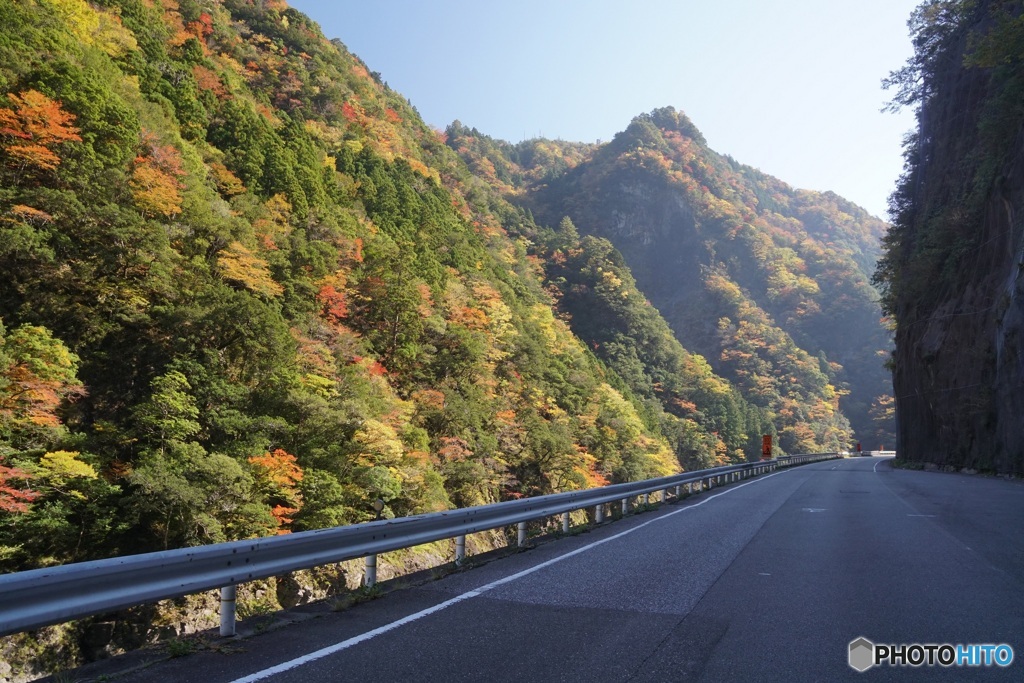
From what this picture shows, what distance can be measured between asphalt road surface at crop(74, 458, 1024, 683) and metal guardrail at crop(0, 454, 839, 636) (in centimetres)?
46

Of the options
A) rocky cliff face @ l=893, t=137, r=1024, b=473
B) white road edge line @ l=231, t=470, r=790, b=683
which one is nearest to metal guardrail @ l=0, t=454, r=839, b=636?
white road edge line @ l=231, t=470, r=790, b=683

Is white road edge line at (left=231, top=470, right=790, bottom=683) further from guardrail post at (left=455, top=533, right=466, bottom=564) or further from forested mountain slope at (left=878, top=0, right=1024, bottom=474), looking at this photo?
forested mountain slope at (left=878, top=0, right=1024, bottom=474)

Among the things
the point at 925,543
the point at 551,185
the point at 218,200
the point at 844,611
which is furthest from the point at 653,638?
the point at 551,185

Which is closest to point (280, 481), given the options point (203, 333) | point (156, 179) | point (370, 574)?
point (203, 333)

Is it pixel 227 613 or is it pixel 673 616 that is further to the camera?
pixel 673 616

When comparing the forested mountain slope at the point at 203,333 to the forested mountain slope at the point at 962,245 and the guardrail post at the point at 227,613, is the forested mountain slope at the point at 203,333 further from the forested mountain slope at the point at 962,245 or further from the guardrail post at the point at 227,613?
the forested mountain slope at the point at 962,245

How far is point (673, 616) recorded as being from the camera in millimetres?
4875

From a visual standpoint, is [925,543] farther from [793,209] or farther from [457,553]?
[793,209]

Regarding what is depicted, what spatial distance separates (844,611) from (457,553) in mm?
4348

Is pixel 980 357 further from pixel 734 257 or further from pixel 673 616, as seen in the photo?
pixel 734 257

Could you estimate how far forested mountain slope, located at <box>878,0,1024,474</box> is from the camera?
22906 mm

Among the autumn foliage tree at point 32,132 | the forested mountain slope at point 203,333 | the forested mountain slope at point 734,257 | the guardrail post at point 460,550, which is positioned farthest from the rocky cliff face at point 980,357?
the forested mountain slope at point 734,257

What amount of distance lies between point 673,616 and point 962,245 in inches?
1394

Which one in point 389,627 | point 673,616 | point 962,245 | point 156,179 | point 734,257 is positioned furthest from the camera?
point 734,257
